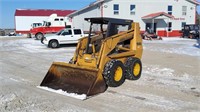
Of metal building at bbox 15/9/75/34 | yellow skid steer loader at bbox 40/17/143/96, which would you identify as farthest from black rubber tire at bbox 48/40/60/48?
metal building at bbox 15/9/75/34

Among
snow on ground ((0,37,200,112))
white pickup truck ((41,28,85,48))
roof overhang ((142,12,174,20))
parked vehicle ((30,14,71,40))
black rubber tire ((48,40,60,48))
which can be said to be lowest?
snow on ground ((0,37,200,112))

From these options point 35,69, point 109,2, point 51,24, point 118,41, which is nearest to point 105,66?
point 118,41

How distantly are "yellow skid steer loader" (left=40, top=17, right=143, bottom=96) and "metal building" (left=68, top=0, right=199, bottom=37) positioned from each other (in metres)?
23.9

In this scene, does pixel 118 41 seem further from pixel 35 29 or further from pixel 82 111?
pixel 35 29

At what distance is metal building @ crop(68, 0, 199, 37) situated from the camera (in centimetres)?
3303

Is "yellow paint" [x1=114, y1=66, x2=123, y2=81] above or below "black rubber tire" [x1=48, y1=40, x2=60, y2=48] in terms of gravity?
below

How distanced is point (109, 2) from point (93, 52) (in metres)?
25.5

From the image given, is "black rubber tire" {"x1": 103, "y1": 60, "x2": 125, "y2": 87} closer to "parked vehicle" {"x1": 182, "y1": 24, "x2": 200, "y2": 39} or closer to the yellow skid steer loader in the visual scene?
the yellow skid steer loader

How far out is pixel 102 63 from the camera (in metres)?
7.47

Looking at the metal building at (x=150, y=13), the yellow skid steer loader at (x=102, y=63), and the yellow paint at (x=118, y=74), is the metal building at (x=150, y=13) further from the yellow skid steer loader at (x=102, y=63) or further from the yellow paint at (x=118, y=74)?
the yellow paint at (x=118, y=74)

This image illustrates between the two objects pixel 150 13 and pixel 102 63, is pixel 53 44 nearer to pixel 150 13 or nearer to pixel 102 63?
pixel 102 63

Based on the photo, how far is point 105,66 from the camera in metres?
7.50

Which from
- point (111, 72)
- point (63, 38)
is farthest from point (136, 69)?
point (63, 38)

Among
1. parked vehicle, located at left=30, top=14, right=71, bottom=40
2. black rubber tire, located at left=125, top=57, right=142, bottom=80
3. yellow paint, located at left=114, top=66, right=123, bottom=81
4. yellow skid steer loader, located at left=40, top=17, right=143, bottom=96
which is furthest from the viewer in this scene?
parked vehicle, located at left=30, top=14, right=71, bottom=40
